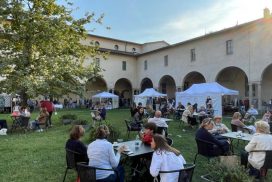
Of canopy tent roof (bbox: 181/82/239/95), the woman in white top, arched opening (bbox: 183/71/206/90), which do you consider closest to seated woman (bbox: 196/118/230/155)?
the woman in white top

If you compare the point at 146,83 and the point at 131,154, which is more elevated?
the point at 146,83

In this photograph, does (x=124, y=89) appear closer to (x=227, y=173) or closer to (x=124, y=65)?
(x=124, y=65)

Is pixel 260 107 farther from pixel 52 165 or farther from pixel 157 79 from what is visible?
pixel 52 165

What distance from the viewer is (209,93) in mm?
18828

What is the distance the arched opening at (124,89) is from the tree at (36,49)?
25.3 metres

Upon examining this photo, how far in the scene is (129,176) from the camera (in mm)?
5328

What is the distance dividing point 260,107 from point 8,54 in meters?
20.4

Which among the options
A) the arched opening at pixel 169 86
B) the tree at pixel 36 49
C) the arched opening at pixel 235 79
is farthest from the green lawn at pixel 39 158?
the arched opening at pixel 169 86

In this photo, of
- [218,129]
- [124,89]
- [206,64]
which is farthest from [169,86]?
[218,129]

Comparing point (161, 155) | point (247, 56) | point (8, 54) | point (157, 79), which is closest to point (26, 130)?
point (8, 54)

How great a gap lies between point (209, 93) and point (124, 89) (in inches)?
949

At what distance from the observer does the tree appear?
1323 centimetres

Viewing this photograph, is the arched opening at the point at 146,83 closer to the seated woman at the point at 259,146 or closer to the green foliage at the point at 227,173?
the seated woman at the point at 259,146

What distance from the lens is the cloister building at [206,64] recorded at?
2430cm
